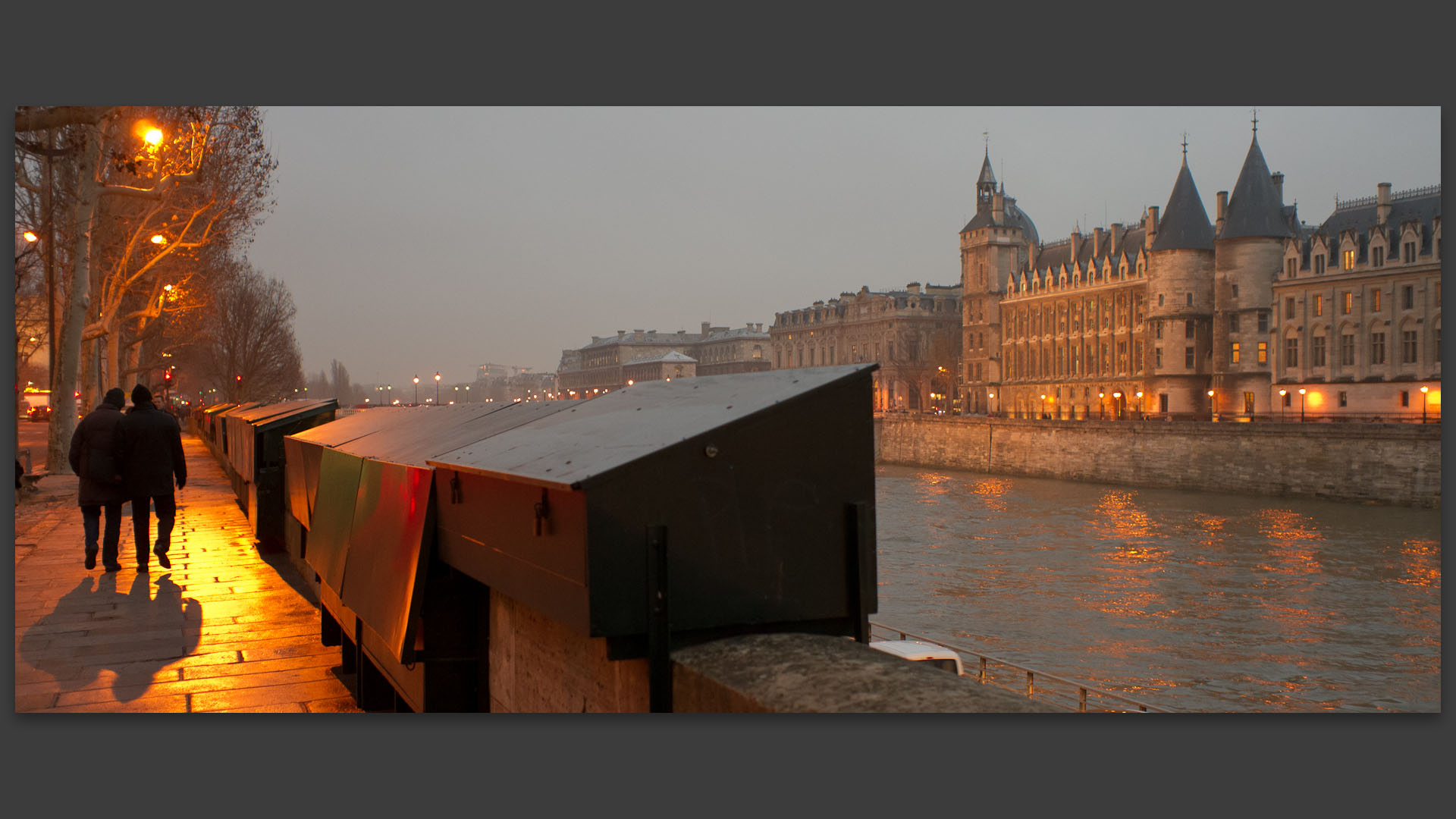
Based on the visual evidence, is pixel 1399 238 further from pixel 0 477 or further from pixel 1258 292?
pixel 0 477

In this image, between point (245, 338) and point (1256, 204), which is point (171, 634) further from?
→ point (1256, 204)

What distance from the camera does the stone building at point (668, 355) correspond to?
80.6m

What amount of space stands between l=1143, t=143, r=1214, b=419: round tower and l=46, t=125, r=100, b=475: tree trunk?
193 ft

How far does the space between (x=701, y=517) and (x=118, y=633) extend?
14.1 ft

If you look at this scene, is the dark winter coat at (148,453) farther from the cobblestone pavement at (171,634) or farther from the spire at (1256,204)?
the spire at (1256,204)

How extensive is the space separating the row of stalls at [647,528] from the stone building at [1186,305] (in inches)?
1414

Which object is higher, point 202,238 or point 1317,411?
point 202,238

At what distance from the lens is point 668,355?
302 ft

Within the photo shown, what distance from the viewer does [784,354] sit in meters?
109

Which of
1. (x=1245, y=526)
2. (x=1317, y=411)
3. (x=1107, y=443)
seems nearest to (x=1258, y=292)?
(x=1317, y=411)

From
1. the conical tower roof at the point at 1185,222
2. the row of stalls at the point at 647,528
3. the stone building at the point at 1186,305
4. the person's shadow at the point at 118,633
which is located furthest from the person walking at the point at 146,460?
the conical tower roof at the point at 1185,222

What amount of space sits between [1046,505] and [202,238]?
2869 cm

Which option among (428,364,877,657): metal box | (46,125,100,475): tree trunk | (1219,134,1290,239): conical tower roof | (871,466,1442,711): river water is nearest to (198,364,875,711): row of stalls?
(428,364,877,657): metal box

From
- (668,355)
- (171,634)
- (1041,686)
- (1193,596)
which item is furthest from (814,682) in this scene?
(668,355)
